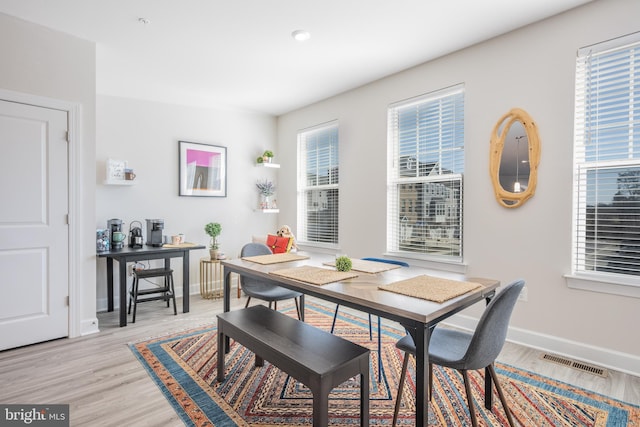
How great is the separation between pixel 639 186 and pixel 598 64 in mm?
942

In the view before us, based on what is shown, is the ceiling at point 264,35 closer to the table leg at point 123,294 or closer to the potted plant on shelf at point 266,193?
the potted plant on shelf at point 266,193

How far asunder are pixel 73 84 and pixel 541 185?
4.12 m

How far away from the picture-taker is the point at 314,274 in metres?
2.09

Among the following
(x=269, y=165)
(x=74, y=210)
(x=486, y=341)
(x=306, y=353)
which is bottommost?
(x=306, y=353)

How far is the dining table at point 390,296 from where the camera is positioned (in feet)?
4.51

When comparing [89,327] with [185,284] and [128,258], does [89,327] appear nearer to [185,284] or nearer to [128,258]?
[128,258]

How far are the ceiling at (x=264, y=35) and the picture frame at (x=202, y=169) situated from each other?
85 centimetres

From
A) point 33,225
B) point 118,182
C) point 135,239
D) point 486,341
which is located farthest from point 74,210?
point 486,341

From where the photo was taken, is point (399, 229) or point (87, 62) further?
point (399, 229)

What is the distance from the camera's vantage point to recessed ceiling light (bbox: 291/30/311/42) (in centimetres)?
285

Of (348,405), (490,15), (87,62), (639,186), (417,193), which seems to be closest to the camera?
(348,405)

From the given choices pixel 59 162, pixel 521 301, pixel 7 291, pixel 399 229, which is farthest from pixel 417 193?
pixel 7 291

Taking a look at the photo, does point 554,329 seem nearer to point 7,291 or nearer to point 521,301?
point 521,301

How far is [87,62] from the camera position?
3.02 meters
